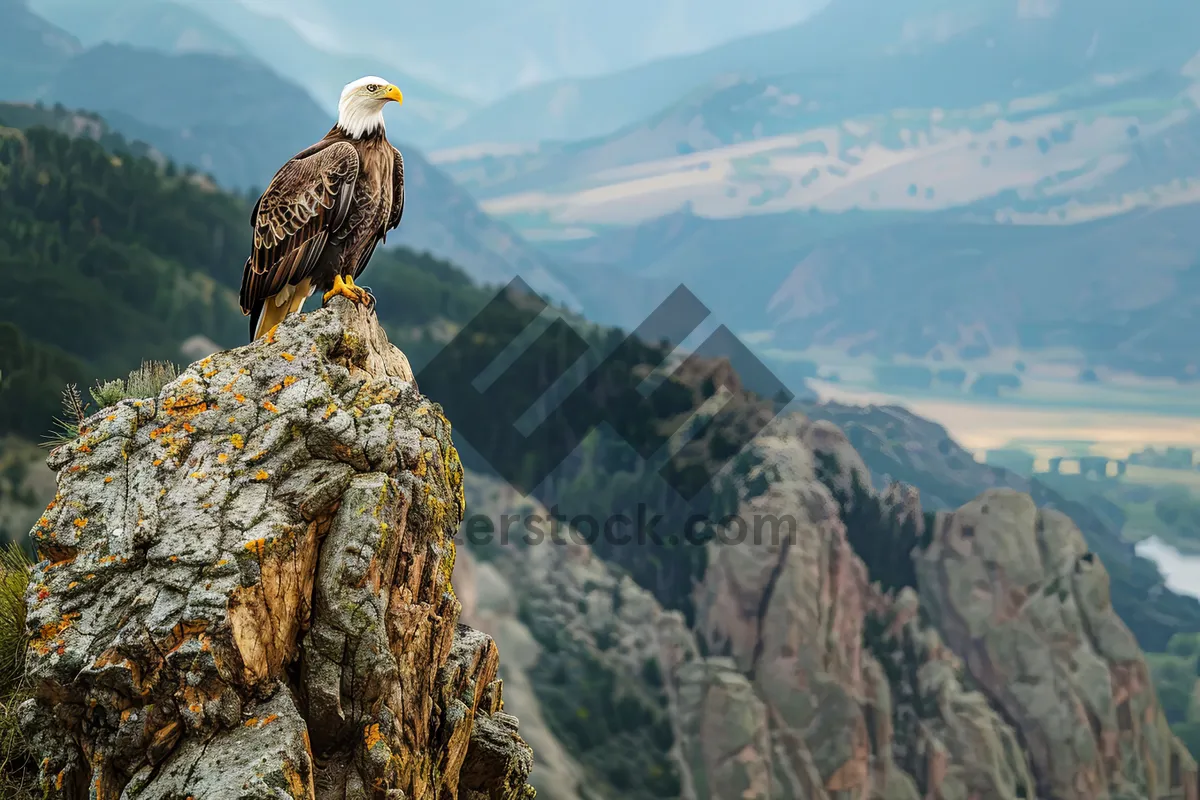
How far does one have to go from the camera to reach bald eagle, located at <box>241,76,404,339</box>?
11.0 m

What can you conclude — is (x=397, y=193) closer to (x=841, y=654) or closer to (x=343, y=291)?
(x=343, y=291)

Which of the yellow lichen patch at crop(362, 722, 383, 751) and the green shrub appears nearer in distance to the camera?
the yellow lichen patch at crop(362, 722, 383, 751)

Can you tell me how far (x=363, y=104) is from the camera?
1131cm

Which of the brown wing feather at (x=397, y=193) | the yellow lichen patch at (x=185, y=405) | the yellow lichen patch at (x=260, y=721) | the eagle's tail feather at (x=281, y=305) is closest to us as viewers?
the yellow lichen patch at (x=260, y=721)

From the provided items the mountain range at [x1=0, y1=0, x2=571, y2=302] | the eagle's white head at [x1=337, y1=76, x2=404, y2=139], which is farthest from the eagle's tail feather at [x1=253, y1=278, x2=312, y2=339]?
the mountain range at [x1=0, y1=0, x2=571, y2=302]

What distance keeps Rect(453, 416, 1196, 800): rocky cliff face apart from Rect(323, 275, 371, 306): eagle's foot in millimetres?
20595

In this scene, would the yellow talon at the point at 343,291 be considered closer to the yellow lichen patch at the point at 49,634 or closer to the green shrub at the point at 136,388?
the green shrub at the point at 136,388

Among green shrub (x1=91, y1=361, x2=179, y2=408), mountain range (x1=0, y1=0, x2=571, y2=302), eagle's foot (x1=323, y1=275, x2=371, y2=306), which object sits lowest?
green shrub (x1=91, y1=361, x2=179, y2=408)

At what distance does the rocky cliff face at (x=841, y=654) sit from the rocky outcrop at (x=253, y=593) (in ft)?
71.0

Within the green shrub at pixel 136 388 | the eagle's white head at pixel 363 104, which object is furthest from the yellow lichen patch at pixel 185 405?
the eagle's white head at pixel 363 104

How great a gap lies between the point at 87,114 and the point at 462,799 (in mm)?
53342

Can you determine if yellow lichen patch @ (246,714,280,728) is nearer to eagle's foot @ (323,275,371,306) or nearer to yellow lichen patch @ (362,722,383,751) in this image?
yellow lichen patch @ (362,722,383,751)

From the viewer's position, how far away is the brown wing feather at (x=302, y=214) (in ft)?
36.0

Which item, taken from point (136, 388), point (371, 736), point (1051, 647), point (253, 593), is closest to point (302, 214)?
point (136, 388)
